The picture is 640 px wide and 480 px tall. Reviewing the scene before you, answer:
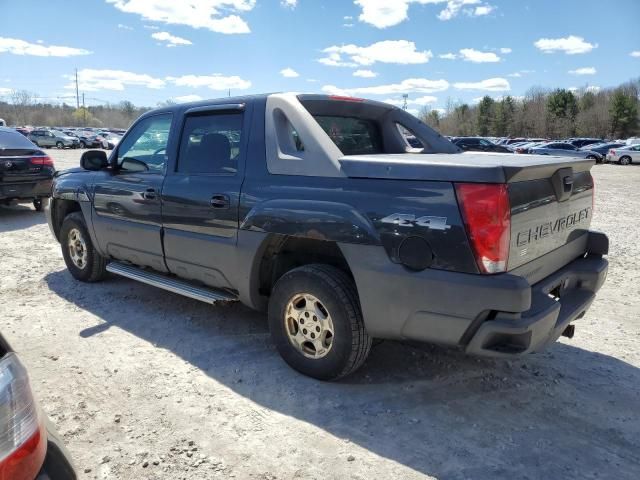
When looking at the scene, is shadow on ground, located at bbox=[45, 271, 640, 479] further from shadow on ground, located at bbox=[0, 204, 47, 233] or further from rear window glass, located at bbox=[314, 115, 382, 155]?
shadow on ground, located at bbox=[0, 204, 47, 233]

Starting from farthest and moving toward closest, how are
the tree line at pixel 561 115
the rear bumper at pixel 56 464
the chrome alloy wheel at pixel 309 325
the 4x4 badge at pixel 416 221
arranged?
the tree line at pixel 561 115
the chrome alloy wheel at pixel 309 325
the 4x4 badge at pixel 416 221
the rear bumper at pixel 56 464

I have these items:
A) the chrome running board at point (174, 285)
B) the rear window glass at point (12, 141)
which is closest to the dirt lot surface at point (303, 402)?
the chrome running board at point (174, 285)

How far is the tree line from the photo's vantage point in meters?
68.7

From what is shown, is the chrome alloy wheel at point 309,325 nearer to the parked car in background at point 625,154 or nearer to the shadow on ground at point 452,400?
the shadow on ground at point 452,400

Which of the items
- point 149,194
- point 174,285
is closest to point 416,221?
point 174,285

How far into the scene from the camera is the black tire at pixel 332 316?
3.17 m

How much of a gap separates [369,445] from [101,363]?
6.87 feet

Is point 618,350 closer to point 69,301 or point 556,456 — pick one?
point 556,456

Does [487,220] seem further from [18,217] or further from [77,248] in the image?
[18,217]

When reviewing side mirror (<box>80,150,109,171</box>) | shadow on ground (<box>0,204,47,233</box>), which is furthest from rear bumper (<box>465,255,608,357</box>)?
shadow on ground (<box>0,204,47,233</box>)

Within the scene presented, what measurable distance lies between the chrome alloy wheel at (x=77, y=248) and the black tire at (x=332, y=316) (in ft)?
9.76

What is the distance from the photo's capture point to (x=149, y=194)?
437 centimetres

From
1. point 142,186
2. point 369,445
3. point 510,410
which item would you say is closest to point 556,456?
point 510,410

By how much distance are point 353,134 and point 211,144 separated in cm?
118
